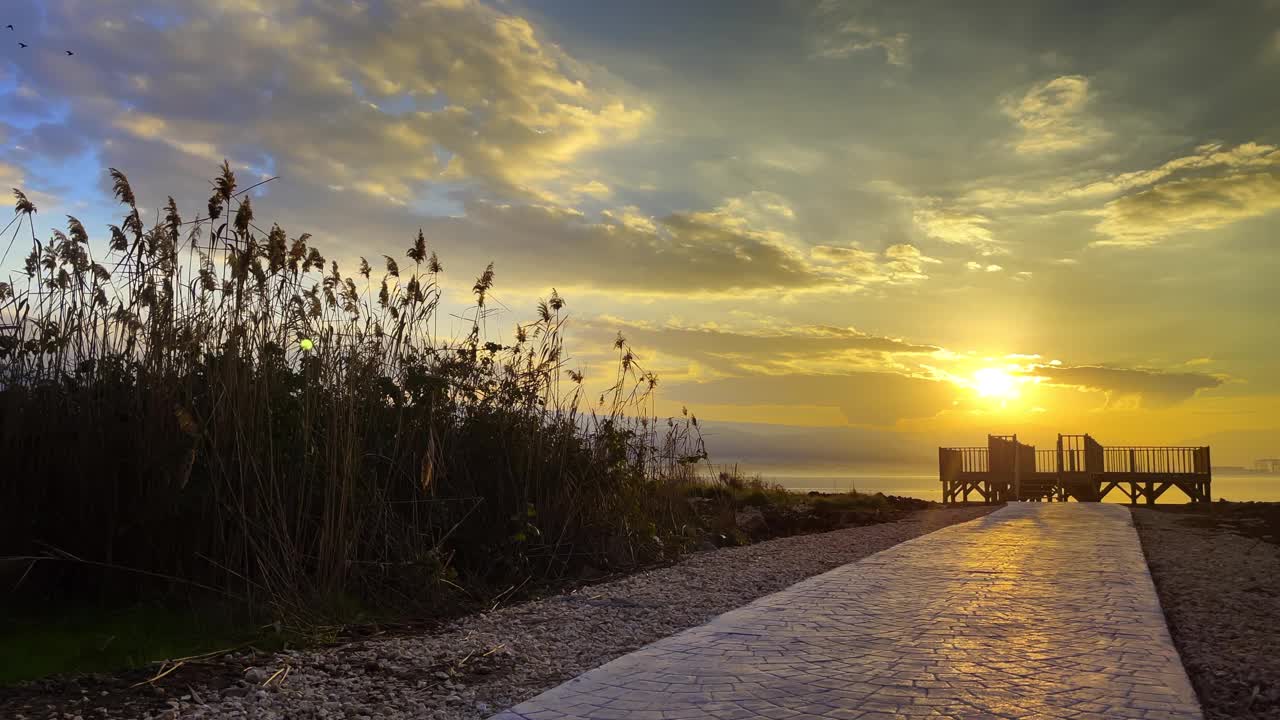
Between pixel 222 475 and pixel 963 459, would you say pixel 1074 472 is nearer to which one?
pixel 963 459

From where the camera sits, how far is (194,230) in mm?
5305

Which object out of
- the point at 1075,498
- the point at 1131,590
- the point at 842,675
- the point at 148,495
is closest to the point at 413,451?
the point at 148,495

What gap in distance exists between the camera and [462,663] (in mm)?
3709

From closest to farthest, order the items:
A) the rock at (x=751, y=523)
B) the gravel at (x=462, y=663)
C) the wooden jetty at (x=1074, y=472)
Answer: the gravel at (x=462, y=663) < the rock at (x=751, y=523) < the wooden jetty at (x=1074, y=472)

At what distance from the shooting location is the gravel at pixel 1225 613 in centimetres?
341

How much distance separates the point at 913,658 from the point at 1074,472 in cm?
2026

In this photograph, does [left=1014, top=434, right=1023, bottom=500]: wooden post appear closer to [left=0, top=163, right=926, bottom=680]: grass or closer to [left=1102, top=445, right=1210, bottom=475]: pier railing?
[left=1102, top=445, right=1210, bottom=475]: pier railing

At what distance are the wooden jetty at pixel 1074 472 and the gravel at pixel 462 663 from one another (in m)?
17.6

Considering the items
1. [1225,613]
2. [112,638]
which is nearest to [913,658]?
[1225,613]

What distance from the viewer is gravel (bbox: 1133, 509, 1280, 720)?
3.41 metres

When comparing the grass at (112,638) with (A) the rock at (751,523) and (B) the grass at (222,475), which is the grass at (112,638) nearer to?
(B) the grass at (222,475)

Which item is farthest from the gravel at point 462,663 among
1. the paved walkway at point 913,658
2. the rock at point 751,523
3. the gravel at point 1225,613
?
the rock at point 751,523

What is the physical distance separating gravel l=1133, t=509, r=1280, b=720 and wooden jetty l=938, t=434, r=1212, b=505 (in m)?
12.5

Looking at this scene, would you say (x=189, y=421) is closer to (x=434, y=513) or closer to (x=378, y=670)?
(x=378, y=670)
